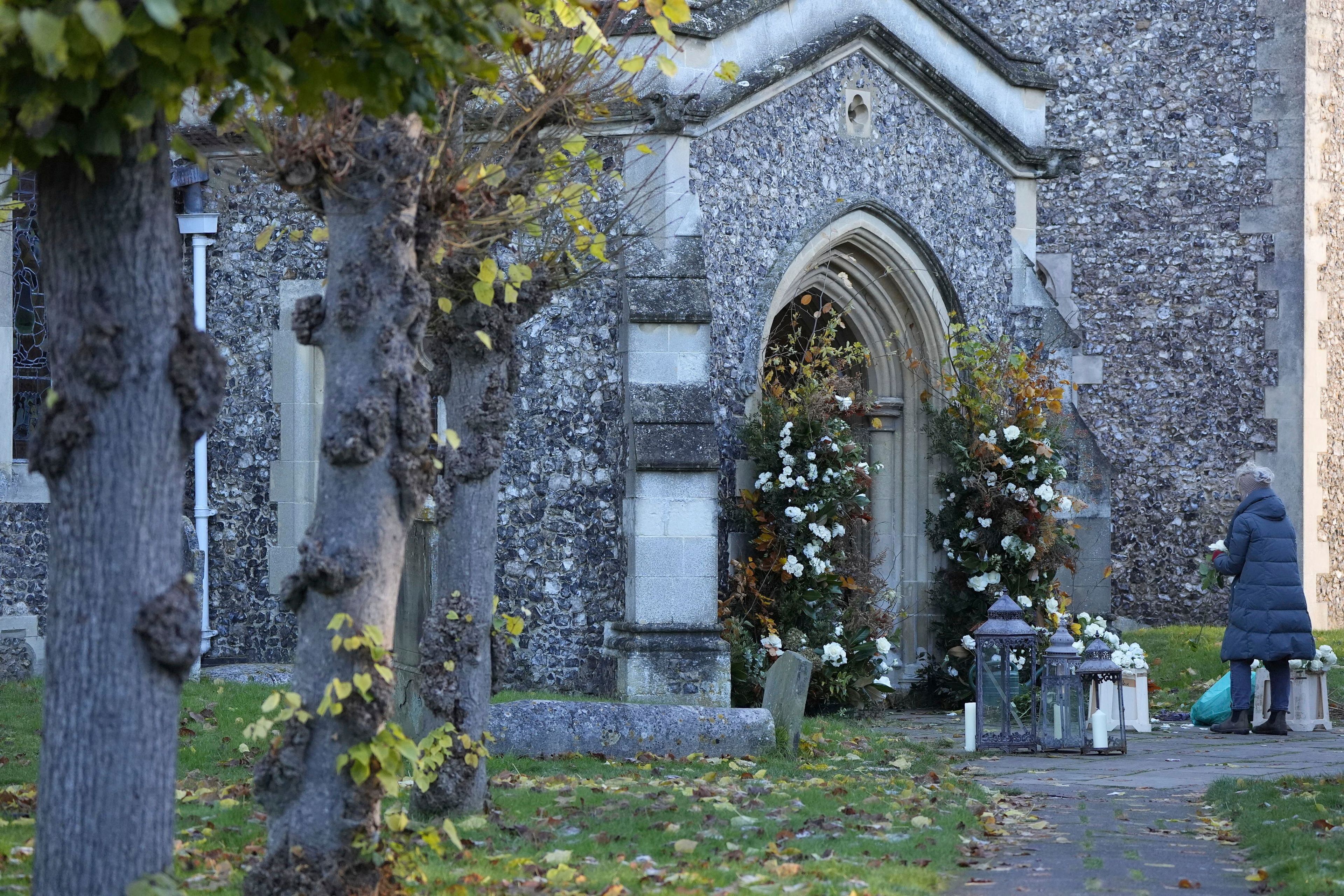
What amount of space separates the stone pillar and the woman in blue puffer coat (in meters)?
3.58

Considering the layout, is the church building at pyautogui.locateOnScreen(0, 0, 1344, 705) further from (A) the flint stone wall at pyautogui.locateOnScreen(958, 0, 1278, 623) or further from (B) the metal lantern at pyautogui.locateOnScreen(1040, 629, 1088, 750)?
(B) the metal lantern at pyautogui.locateOnScreen(1040, 629, 1088, 750)

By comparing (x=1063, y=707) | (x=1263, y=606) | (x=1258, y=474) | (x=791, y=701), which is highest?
(x=1258, y=474)

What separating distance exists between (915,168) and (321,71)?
9.50 meters

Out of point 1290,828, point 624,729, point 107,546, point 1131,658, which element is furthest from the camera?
point 1131,658

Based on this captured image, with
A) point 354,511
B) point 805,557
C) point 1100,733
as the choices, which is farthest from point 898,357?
point 354,511

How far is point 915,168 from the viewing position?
42.1 feet

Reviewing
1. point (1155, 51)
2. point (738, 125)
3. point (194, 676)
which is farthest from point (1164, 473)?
point (194, 676)

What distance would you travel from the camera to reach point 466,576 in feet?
21.6

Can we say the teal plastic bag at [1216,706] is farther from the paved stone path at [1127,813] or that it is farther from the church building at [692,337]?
the church building at [692,337]

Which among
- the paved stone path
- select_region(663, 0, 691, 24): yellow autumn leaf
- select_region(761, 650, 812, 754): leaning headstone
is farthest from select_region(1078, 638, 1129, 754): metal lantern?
select_region(663, 0, 691, 24): yellow autumn leaf

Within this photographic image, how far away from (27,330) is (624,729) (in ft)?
22.5

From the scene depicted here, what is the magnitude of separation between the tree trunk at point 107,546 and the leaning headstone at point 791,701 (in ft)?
17.3

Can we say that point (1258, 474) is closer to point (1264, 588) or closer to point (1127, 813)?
point (1264, 588)

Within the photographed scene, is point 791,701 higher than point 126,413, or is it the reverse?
point 126,413
